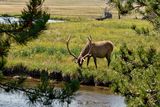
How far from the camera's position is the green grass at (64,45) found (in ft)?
76.7

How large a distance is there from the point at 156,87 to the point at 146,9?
201 centimetres

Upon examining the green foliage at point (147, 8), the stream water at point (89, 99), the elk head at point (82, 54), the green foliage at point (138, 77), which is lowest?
the stream water at point (89, 99)

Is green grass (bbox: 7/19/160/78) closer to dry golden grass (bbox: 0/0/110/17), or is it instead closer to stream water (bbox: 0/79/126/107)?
stream water (bbox: 0/79/126/107)

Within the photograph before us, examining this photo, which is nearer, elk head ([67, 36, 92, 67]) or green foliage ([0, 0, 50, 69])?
green foliage ([0, 0, 50, 69])

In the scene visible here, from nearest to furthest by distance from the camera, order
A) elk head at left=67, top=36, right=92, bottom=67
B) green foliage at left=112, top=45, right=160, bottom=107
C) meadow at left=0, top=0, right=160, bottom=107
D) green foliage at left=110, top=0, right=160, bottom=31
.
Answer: green foliage at left=112, top=45, right=160, bottom=107 → meadow at left=0, top=0, right=160, bottom=107 → green foliage at left=110, top=0, right=160, bottom=31 → elk head at left=67, top=36, right=92, bottom=67

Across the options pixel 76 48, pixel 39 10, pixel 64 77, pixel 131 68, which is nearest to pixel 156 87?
pixel 131 68

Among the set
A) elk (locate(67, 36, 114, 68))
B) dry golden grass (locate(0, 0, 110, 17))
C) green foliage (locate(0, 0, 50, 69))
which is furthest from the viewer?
dry golden grass (locate(0, 0, 110, 17))

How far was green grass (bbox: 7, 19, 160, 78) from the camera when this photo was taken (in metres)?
23.4

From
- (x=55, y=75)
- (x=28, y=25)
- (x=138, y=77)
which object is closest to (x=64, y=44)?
(x=55, y=75)

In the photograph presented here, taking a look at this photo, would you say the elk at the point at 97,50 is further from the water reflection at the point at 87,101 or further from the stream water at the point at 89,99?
the water reflection at the point at 87,101

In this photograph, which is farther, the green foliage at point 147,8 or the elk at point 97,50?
the elk at point 97,50

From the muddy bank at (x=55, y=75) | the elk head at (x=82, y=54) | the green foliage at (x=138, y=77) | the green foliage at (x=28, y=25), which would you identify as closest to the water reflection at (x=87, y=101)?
the muddy bank at (x=55, y=75)

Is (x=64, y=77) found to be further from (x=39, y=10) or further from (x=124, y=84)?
(x=39, y=10)

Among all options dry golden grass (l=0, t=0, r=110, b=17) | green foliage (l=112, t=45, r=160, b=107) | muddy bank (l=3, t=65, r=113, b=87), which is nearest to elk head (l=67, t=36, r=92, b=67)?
muddy bank (l=3, t=65, r=113, b=87)
